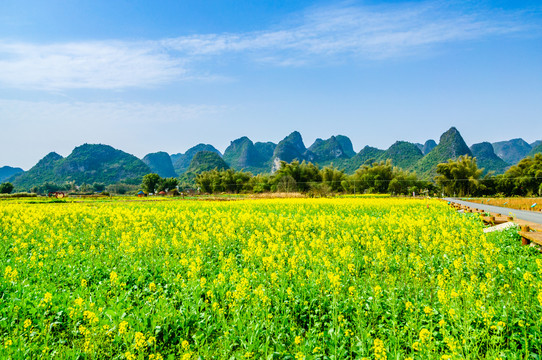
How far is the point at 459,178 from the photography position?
1612 inches

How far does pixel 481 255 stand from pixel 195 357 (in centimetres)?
554

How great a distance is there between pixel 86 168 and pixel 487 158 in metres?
122

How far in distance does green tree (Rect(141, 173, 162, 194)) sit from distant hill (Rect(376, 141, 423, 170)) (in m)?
54.7

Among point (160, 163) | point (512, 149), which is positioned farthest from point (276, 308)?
point (160, 163)

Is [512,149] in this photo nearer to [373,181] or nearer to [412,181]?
[412,181]

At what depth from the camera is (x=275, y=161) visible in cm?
11881

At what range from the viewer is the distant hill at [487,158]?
81.6 m

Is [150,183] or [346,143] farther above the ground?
[346,143]

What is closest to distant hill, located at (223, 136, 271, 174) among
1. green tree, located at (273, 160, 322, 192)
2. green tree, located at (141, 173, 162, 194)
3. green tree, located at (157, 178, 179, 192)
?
green tree, located at (157, 178, 179, 192)

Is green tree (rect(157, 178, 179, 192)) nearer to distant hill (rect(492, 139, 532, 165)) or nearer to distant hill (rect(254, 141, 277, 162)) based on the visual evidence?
distant hill (rect(254, 141, 277, 162))

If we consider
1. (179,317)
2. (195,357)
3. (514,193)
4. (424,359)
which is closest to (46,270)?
(179,317)

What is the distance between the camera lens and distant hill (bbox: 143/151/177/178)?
163m

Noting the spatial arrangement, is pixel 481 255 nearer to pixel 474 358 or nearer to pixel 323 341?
pixel 474 358

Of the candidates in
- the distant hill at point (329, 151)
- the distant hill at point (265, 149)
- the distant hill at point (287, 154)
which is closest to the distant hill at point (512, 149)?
the distant hill at point (329, 151)
